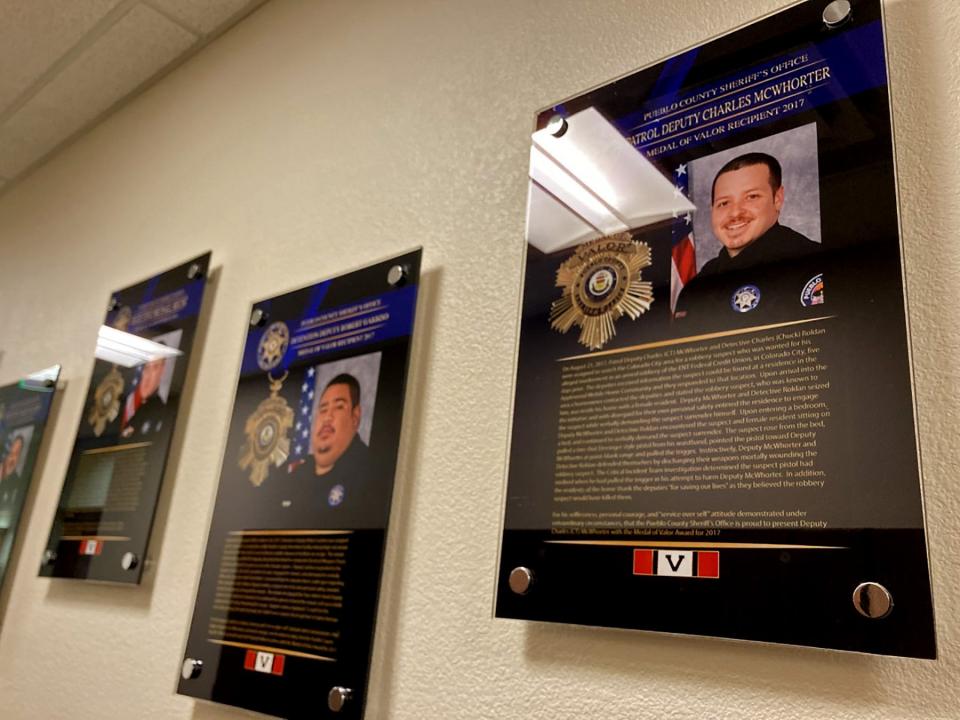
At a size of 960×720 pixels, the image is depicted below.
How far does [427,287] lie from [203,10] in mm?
1450

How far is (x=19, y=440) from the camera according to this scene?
8.34ft

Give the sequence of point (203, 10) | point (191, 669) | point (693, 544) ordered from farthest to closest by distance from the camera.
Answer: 1. point (203, 10)
2. point (191, 669)
3. point (693, 544)

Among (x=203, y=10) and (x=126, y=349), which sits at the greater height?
(x=203, y=10)

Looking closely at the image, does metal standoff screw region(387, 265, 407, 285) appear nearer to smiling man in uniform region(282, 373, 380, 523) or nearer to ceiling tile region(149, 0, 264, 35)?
smiling man in uniform region(282, 373, 380, 523)

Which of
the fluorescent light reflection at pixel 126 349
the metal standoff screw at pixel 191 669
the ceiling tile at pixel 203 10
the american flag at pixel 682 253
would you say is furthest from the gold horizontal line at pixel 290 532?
the ceiling tile at pixel 203 10

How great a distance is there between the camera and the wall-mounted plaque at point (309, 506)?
1393 millimetres

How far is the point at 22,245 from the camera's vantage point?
3.18m

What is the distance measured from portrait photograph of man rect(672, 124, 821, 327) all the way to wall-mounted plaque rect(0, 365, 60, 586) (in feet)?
6.94

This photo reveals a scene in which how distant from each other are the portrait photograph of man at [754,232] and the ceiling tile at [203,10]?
70.0 inches

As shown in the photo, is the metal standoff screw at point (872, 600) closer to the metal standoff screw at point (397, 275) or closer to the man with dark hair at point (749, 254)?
the man with dark hair at point (749, 254)

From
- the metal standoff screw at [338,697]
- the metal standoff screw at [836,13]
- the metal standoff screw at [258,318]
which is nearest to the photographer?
the metal standoff screw at [836,13]

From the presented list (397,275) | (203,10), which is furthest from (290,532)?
(203,10)

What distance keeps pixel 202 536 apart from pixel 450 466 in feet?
2.34

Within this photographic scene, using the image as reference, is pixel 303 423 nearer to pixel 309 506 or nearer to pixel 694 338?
pixel 309 506
